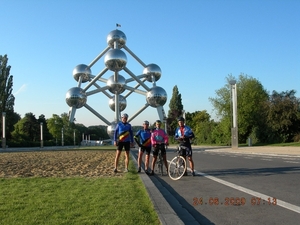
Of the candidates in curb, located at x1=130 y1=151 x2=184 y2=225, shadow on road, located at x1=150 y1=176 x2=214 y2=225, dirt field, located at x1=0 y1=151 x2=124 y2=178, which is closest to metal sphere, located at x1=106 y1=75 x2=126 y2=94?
dirt field, located at x1=0 y1=151 x2=124 y2=178

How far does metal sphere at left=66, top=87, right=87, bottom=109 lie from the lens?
145 feet

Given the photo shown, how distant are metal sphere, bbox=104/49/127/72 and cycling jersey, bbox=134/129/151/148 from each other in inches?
1218

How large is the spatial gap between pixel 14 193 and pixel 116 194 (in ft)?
7.15

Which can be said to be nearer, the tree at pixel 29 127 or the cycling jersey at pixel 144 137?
the cycling jersey at pixel 144 137

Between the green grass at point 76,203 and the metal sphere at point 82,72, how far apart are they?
39780 mm

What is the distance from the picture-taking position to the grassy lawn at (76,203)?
515 centimetres

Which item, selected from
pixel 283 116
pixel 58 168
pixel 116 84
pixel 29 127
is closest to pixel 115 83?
pixel 116 84

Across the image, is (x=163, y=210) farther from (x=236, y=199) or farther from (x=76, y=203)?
(x=236, y=199)

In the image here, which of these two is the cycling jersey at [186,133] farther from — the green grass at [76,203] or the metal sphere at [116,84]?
the metal sphere at [116,84]

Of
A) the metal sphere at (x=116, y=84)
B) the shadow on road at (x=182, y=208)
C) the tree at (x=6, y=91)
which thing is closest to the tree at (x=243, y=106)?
the metal sphere at (x=116, y=84)

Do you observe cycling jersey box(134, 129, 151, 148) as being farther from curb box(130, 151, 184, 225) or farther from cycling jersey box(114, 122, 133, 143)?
curb box(130, 151, 184, 225)

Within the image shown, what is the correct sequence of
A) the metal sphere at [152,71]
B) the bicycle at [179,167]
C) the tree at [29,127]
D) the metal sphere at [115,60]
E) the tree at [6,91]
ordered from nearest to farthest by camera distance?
the bicycle at [179,167]
the metal sphere at [115,60]
the metal sphere at [152,71]
the tree at [6,91]
the tree at [29,127]

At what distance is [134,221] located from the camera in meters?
4.98

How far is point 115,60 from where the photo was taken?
4203 centimetres
